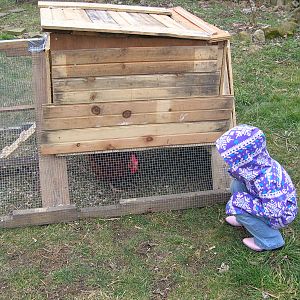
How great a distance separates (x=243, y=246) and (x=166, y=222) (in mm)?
552

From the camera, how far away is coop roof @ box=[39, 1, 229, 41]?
119 inches

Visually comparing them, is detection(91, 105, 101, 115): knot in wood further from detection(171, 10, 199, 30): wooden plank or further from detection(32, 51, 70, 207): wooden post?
detection(171, 10, 199, 30): wooden plank

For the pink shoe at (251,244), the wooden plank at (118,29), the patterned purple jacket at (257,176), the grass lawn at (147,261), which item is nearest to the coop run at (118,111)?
the wooden plank at (118,29)

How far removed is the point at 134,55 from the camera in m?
3.20

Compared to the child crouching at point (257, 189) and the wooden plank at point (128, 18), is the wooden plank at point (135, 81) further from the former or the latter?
the child crouching at point (257, 189)

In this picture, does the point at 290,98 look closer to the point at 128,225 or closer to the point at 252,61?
the point at 252,61

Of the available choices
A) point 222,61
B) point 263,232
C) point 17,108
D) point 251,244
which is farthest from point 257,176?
point 17,108

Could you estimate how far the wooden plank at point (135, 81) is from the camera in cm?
319

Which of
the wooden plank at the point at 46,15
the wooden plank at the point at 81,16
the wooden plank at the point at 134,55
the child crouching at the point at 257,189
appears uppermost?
the wooden plank at the point at 46,15

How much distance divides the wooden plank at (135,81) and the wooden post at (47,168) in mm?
251

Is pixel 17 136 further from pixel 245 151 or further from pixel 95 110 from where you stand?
pixel 245 151

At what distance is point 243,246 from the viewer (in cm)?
308

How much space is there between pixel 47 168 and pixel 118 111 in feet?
2.02

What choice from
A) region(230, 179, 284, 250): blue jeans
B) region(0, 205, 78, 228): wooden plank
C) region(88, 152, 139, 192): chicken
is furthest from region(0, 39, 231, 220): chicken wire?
region(230, 179, 284, 250): blue jeans
